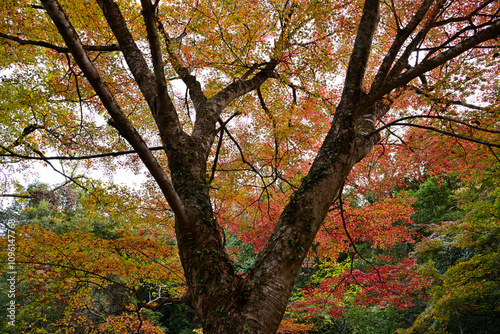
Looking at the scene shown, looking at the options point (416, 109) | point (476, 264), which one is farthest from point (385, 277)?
point (416, 109)

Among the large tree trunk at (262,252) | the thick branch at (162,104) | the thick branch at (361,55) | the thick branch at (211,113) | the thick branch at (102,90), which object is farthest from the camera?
the thick branch at (211,113)

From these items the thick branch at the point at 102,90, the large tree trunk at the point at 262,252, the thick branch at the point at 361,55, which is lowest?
the large tree trunk at the point at 262,252

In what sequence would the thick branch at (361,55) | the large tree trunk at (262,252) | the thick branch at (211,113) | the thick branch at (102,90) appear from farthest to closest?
the thick branch at (211,113), the thick branch at (361,55), the large tree trunk at (262,252), the thick branch at (102,90)

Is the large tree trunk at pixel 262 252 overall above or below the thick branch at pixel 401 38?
below

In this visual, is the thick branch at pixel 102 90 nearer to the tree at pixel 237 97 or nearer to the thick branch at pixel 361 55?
the tree at pixel 237 97

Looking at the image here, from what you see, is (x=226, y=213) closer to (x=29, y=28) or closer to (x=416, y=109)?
(x=29, y=28)

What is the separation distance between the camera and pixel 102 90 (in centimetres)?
161

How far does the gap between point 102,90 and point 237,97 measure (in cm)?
234

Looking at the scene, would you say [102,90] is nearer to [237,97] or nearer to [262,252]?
[262,252]

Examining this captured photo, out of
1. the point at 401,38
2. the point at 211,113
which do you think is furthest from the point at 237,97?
the point at 401,38

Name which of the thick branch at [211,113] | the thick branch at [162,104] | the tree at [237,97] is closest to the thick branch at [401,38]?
the tree at [237,97]

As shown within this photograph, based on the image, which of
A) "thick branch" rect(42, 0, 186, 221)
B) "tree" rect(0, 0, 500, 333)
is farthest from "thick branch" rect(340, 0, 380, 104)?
"thick branch" rect(42, 0, 186, 221)

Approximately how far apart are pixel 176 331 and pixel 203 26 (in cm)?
1447

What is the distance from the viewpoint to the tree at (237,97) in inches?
69.1
